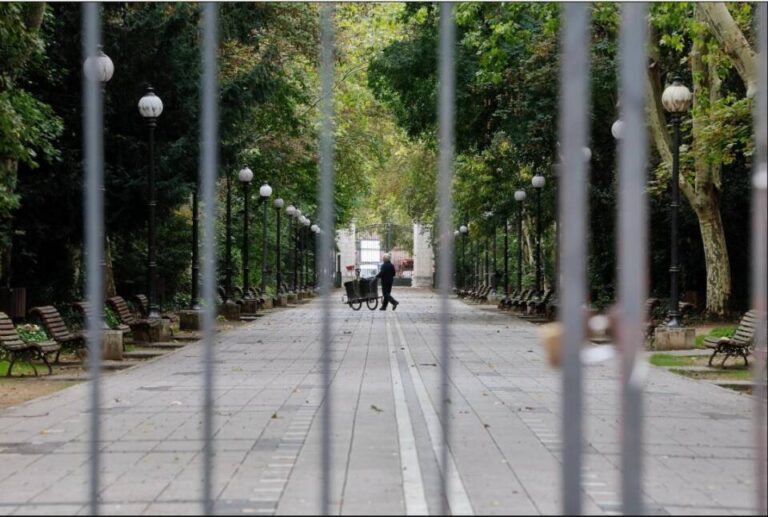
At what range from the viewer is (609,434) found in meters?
10.1

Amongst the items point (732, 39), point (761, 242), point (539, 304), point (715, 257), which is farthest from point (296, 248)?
point (761, 242)

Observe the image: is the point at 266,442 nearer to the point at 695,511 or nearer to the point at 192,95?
the point at 695,511

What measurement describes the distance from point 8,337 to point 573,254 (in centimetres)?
1335

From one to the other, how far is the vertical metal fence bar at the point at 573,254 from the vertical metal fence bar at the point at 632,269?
0.49 feet

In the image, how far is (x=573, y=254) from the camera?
13.2 feet

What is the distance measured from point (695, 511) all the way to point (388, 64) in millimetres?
27222

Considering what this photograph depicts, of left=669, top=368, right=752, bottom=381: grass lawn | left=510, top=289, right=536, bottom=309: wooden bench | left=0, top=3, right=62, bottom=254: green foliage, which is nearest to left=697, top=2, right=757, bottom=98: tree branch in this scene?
left=669, top=368, right=752, bottom=381: grass lawn

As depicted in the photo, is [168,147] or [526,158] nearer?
[168,147]

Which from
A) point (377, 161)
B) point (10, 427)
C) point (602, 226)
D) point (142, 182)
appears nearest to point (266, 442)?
point (10, 427)

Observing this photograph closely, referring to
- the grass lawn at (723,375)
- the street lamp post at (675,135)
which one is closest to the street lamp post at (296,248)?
the street lamp post at (675,135)

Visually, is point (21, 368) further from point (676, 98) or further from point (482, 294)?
point (482, 294)

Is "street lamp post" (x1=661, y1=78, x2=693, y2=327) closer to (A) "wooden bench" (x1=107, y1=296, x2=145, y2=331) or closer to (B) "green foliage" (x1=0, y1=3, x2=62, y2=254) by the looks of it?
(A) "wooden bench" (x1=107, y1=296, x2=145, y2=331)

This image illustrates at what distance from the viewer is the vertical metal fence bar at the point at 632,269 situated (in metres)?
3.95

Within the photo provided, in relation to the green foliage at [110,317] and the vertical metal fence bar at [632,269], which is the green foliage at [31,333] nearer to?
the green foliage at [110,317]
